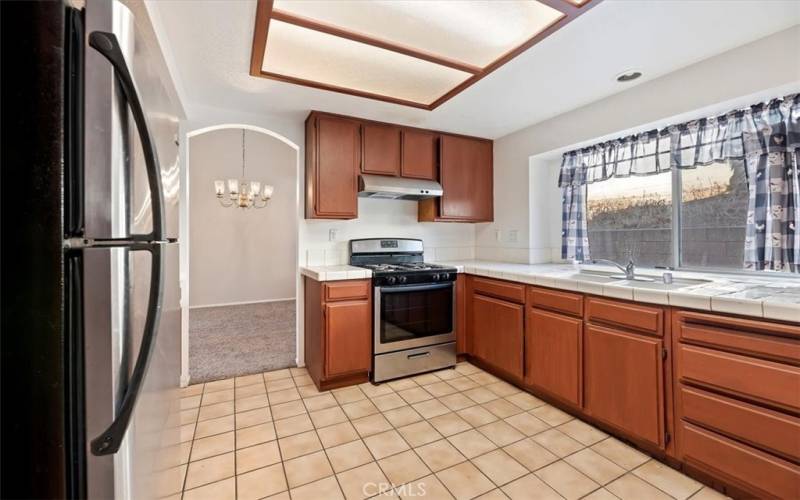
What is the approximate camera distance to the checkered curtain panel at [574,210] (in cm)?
303

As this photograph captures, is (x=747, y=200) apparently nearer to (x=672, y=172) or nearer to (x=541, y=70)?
(x=672, y=172)

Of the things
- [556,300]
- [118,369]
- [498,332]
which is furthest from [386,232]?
[118,369]

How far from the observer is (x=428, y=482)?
1647mm

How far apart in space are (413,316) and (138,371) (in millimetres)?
2295

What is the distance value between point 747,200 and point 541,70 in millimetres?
1507

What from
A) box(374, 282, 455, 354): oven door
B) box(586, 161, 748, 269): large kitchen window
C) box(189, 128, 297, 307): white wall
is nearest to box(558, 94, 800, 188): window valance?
box(586, 161, 748, 269): large kitchen window

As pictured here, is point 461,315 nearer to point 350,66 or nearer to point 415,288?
point 415,288

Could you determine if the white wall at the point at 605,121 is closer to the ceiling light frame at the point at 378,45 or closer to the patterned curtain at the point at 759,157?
the patterned curtain at the point at 759,157

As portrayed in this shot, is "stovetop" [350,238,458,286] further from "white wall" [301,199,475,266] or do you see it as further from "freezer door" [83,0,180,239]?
"freezer door" [83,0,180,239]

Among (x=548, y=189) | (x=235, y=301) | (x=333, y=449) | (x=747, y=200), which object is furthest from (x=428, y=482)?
(x=235, y=301)

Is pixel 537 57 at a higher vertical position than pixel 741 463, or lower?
higher

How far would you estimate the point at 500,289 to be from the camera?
278cm

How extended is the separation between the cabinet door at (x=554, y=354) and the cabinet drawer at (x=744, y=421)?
0.59 metres

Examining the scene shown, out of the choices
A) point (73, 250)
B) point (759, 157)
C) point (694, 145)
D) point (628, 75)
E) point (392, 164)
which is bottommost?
point (73, 250)
